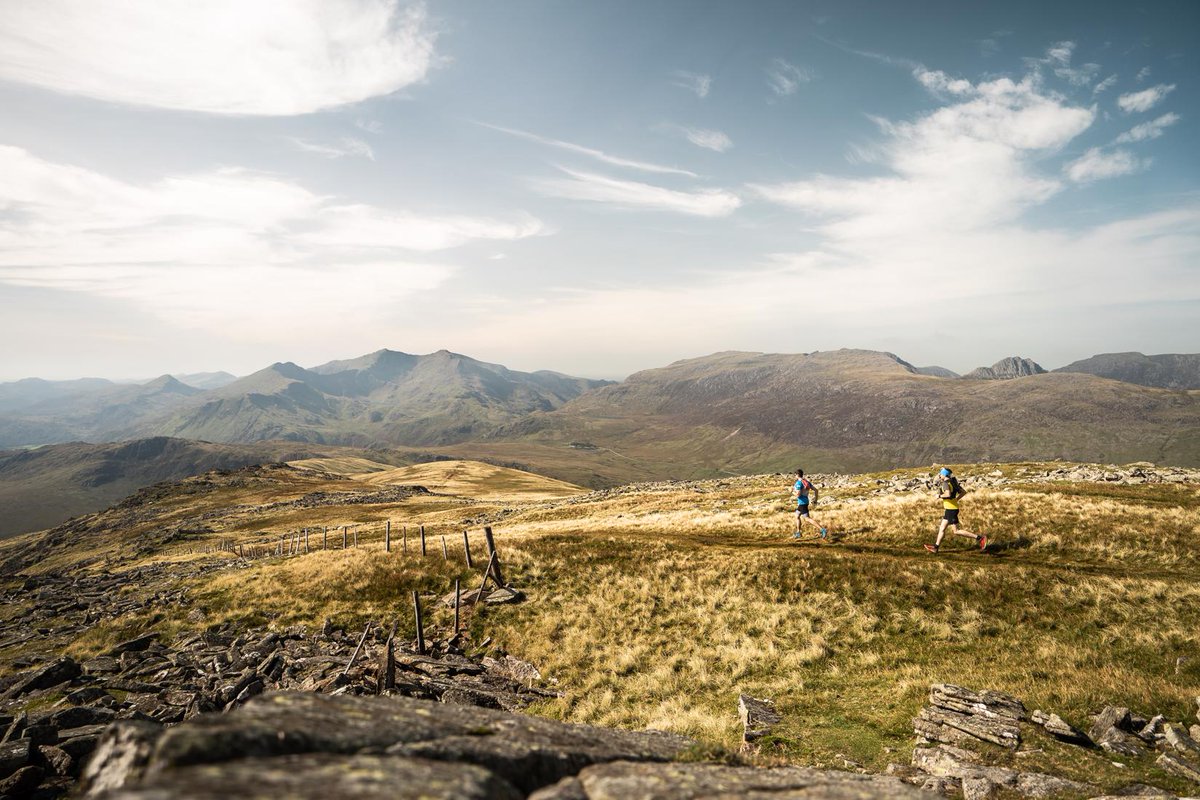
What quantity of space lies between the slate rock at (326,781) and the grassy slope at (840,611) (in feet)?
40.8

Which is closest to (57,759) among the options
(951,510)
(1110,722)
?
(1110,722)

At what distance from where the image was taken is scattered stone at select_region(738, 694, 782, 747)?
53.0 feet

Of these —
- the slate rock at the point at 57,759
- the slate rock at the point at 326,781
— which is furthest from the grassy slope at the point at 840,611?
the slate rock at the point at 57,759

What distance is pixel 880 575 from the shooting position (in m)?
25.9

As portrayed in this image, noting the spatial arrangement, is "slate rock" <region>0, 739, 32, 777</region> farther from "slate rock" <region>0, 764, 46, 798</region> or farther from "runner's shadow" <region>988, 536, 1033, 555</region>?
"runner's shadow" <region>988, 536, 1033, 555</region>

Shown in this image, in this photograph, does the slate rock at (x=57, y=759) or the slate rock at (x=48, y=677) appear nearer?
the slate rock at (x=57, y=759)

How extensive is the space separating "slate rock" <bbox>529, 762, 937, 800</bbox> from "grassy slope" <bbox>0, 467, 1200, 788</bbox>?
8273 millimetres

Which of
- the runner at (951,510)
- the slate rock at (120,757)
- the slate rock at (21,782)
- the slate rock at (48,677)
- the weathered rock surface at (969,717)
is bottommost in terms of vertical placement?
the slate rock at (48,677)

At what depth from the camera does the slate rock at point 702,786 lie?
696 cm

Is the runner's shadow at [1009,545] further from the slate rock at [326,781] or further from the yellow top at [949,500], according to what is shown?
the slate rock at [326,781]

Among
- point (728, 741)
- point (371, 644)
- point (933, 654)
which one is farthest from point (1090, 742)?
point (371, 644)

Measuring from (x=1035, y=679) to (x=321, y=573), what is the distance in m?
40.5

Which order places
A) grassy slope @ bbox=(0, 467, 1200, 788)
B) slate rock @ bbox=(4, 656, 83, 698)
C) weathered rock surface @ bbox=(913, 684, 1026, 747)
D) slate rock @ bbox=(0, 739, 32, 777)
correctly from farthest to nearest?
slate rock @ bbox=(4, 656, 83, 698) → grassy slope @ bbox=(0, 467, 1200, 788) → slate rock @ bbox=(0, 739, 32, 777) → weathered rock surface @ bbox=(913, 684, 1026, 747)

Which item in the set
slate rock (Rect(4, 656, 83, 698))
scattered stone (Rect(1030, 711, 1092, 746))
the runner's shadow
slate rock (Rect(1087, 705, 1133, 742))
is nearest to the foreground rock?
scattered stone (Rect(1030, 711, 1092, 746))
